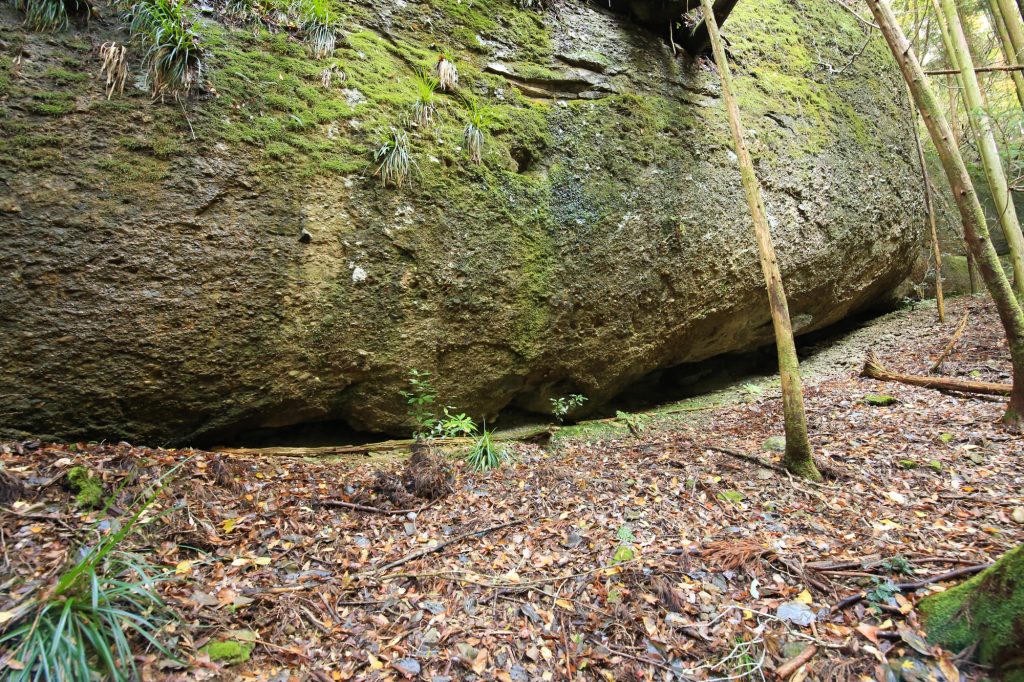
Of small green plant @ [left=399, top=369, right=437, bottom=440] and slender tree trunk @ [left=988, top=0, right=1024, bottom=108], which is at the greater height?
slender tree trunk @ [left=988, top=0, right=1024, bottom=108]

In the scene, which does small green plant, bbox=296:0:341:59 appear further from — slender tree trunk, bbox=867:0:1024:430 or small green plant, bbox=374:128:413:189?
slender tree trunk, bbox=867:0:1024:430

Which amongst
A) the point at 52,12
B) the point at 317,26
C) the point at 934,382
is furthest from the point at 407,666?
the point at 934,382

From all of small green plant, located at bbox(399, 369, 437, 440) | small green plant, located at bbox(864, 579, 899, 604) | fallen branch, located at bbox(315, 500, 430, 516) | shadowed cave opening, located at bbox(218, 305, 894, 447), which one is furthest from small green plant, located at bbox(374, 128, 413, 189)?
small green plant, located at bbox(864, 579, 899, 604)

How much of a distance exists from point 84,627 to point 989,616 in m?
3.54

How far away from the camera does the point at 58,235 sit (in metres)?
3.10

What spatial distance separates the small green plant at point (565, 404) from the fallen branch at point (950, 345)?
4.81 m

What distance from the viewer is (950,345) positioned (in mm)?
6383

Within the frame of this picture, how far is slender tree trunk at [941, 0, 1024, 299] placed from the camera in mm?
6031

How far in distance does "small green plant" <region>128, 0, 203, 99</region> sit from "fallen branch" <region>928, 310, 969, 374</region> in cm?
905

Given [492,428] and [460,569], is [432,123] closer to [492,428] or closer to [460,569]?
[492,428]

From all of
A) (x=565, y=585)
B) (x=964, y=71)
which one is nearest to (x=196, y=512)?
(x=565, y=585)

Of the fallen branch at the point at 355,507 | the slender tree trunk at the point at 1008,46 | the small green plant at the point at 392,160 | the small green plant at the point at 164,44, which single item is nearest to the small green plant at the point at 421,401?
the fallen branch at the point at 355,507

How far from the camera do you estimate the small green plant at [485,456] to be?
4318 mm

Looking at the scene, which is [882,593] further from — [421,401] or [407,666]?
[421,401]
